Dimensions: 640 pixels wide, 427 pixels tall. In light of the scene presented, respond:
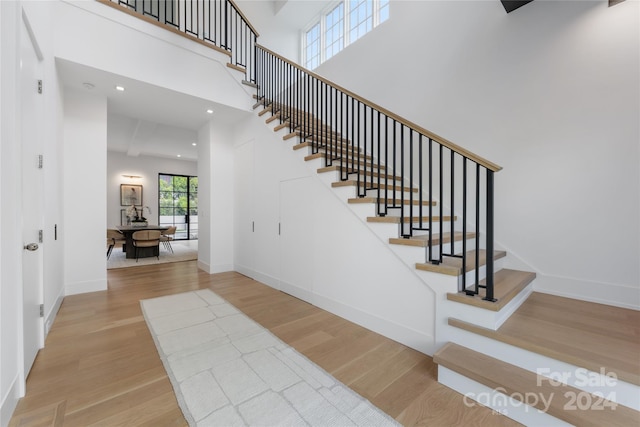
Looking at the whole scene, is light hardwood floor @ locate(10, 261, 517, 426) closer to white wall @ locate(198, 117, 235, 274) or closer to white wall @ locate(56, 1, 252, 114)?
white wall @ locate(198, 117, 235, 274)

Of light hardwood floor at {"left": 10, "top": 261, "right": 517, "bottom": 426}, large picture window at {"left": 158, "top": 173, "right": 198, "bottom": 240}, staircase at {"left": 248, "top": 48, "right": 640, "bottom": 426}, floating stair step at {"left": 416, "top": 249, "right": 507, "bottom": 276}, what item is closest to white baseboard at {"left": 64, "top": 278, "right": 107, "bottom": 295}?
light hardwood floor at {"left": 10, "top": 261, "right": 517, "bottom": 426}

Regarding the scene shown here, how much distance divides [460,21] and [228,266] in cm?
543

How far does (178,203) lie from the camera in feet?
34.5

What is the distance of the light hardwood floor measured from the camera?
5.19 feet

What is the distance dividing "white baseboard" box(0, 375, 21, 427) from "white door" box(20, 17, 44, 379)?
0.25 metres

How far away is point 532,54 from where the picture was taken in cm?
285

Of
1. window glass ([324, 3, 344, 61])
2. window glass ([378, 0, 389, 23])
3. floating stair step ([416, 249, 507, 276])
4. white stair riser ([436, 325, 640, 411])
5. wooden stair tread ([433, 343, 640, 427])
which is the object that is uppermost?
window glass ([324, 3, 344, 61])

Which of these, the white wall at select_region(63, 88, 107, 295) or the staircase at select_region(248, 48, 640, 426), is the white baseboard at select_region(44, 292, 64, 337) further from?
the staircase at select_region(248, 48, 640, 426)

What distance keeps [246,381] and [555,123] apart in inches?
148

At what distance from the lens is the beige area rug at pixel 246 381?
1.57m

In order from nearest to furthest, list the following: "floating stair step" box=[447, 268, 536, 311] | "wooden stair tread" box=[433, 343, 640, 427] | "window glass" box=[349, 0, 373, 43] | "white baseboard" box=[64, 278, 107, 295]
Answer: "wooden stair tread" box=[433, 343, 640, 427] < "floating stair step" box=[447, 268, 536, 311] < "white baseboard" box=[64, 278, 107, 295] < "window glass" box=[349, 0, 373, 43]

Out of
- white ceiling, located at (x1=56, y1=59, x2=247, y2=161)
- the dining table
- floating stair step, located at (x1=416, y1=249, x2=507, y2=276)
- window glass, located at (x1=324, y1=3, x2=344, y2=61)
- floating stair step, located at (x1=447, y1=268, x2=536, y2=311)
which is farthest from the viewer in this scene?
the dining table

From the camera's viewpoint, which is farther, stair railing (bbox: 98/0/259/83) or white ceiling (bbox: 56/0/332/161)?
stair railing (bbox: 98/0/259/83)

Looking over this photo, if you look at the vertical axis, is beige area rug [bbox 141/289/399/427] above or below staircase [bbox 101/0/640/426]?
below
